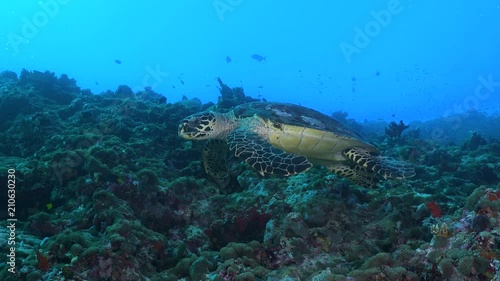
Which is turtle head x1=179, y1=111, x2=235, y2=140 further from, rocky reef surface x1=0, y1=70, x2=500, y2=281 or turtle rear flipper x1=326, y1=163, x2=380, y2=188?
turtle rear flipper x1=326, y1=163, x2=380, y2=188

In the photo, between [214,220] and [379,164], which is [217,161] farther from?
[379,164]

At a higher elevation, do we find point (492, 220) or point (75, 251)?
point (75, 251)

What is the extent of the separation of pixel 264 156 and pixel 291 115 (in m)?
1.60

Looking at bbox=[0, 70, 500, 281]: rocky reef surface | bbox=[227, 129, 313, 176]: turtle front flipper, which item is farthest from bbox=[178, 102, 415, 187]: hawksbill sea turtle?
bbox=[0, 70, 500, 281]: rocky reef surface

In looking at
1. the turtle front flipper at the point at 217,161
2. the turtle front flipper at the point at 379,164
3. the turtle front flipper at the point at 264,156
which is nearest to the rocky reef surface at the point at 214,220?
the turtle front flipper at the point at 217,161

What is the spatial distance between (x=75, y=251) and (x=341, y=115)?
28.0m

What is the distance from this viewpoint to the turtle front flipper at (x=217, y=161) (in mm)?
7121

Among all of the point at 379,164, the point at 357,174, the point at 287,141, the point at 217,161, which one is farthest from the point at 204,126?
the point at 379,164

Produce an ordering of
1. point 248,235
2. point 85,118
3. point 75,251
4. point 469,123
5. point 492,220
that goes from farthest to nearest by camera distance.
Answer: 1. point 469,123
2. point 85,118
3. point 248,235
4. point 75,251
5. point 492,220

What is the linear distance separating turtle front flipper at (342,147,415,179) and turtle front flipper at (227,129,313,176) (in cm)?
163

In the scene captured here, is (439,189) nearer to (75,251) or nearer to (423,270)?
(423,270)

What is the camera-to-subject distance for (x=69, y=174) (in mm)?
6492

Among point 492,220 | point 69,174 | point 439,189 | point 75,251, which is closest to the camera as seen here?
point 492,220

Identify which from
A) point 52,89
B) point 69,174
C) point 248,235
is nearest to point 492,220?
point 248,235
